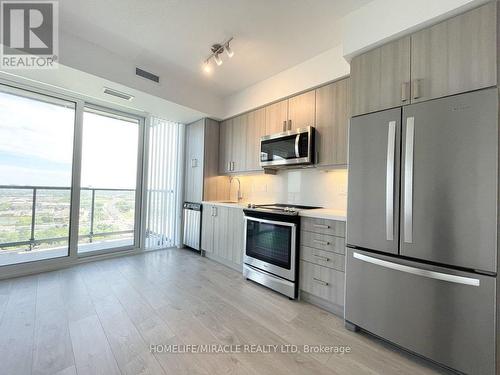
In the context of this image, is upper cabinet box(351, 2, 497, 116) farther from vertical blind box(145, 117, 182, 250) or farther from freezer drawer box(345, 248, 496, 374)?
vertical blind box(145, 117, 182, 250)

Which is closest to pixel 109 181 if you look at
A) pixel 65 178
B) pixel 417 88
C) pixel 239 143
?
pixel 65 178

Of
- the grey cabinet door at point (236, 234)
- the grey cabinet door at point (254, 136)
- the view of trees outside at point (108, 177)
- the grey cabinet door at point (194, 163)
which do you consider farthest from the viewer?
the grey cabinet door at point (194, 163)

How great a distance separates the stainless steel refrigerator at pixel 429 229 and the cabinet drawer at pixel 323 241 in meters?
0.16

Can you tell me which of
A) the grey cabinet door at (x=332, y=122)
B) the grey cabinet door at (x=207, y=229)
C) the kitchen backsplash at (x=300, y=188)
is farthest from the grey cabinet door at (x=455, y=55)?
the grey cabinet door at (x=207, y=229)

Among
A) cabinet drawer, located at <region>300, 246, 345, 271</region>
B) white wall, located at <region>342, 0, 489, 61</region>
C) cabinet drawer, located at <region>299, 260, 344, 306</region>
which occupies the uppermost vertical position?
white wall, located at <region>342, 0, 489, 61</region>

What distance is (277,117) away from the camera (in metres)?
3.07

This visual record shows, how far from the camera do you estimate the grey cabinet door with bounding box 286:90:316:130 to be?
267 centimetres

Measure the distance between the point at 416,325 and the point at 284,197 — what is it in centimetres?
206

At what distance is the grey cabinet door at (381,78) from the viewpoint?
5.49 ft

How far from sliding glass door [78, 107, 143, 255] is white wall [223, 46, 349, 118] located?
1.87 meters

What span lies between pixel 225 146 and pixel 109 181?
6.63 feet

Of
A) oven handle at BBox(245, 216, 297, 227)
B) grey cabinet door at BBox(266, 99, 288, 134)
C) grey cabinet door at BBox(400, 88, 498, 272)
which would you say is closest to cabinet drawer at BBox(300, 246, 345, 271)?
oven handle at BBox(245, 216, 297, 227)

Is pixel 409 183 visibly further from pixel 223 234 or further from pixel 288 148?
pixel 223 234

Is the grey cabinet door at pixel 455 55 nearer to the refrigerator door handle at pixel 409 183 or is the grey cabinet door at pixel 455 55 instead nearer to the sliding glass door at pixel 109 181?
the refrigerator door handle at pixel 409 183
